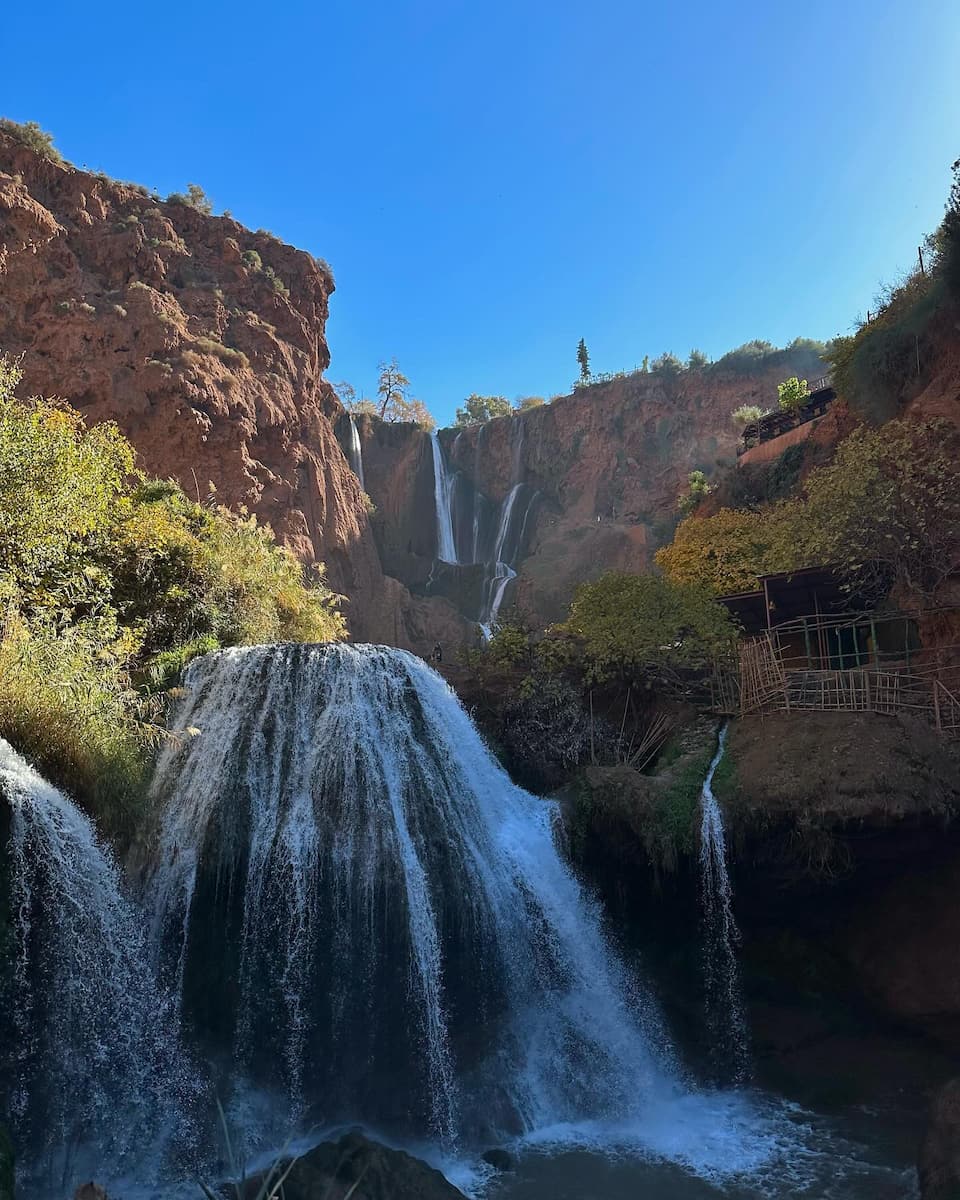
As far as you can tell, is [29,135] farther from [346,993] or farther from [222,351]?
[346,993]

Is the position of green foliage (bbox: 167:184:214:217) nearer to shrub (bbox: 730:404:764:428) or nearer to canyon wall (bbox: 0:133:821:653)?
canyon wall (bbox: 0:133:821:653)

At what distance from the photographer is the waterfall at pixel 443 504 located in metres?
42.8

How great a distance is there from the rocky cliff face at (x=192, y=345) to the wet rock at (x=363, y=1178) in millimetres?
20329

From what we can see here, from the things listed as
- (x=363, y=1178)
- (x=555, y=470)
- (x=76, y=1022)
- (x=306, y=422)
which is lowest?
(x=363, y=1178)

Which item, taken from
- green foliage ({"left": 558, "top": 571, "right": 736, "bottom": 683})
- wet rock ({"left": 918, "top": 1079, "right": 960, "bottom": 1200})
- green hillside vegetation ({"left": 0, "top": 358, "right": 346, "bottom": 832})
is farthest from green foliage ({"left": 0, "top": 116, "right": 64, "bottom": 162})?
wet rock ({"left": 918, "top": 1079, "right": 960, "bottom": 1200})

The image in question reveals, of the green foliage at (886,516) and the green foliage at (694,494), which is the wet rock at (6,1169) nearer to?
the green foliage at (886,516)

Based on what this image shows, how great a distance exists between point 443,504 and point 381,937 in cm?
3511

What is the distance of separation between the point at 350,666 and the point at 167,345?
1579cm

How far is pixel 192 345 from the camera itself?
26484 millimetres

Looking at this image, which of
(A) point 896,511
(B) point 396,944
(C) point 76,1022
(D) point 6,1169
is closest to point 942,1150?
(B) point 396,944

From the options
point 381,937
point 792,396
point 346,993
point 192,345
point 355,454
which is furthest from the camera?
point 355,454

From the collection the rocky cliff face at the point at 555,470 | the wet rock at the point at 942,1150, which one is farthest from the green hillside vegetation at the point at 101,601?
the rocky cliff face at the point at 555,470

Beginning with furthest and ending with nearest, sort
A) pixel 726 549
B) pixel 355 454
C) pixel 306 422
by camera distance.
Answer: pixel 355 454 < pixel 306 422 < pixel 726 549

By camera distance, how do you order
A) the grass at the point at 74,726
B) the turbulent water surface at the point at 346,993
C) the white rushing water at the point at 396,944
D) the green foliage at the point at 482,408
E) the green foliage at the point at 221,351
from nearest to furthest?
the turbulent water surface at the point at 346,993, the white rushing water at the point at 396,944, the grass at the point at 74,726, the green foliage at the point at 221,351, the green foliage at the point at 482,408
